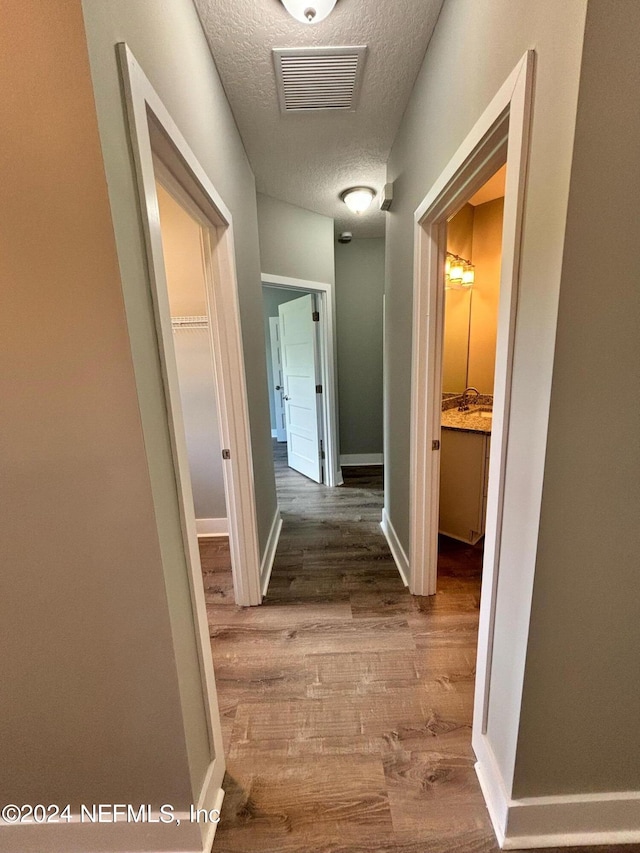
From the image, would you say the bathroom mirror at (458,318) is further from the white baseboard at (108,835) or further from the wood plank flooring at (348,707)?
the white baseboard at (108,835)


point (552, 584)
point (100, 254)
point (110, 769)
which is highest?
point (100, 254)

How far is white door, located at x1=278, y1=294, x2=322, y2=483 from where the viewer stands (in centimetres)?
354

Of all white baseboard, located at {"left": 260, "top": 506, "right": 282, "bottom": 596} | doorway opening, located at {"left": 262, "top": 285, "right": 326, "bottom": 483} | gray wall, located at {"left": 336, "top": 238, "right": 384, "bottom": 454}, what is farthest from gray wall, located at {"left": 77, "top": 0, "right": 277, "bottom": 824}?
gray wall, located at {"left": 336, "top": 238, "right": 384, "bottom": 454}

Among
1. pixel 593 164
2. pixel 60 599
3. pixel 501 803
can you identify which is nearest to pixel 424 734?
pixel 501 803

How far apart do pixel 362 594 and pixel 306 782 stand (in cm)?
96

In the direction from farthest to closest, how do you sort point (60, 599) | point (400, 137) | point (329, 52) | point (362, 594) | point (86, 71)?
1. point (362, 594)
2. point (400, 137)
3. point (329, 52)
4. point (60, 599)
5. point (86, 71)

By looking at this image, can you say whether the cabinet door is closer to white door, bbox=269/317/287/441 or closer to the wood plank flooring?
the wood plank flooring

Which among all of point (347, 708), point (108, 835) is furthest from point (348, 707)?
point (108, 835)

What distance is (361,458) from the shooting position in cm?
434

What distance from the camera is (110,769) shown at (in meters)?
0.98

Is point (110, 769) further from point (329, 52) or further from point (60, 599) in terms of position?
point (329, 52)

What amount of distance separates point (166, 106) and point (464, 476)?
2361 mm

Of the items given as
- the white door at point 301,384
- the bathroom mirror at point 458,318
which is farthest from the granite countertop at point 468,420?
the white door at point 301,384

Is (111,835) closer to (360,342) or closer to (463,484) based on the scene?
(463,484)
